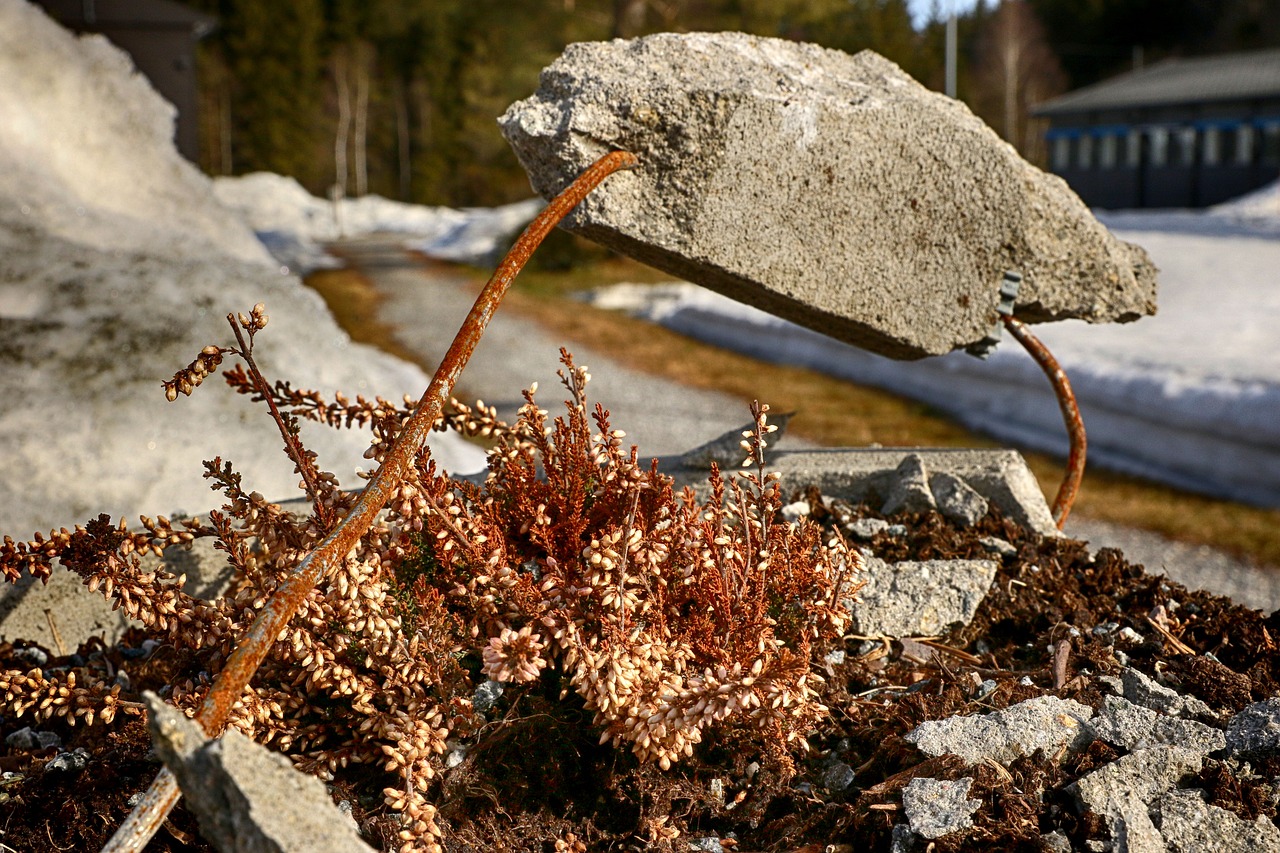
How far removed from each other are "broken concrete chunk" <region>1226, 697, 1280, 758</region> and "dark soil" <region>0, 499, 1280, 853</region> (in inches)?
1.2

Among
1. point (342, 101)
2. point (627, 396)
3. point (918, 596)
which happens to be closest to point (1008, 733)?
point (918, 596)

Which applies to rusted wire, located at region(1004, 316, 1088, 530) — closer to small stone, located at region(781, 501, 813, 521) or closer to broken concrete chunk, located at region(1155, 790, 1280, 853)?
small stone, located at region(781, 501, 813, 521)

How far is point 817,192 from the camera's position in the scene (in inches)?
103

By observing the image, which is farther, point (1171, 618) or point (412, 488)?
point (1171, 618)

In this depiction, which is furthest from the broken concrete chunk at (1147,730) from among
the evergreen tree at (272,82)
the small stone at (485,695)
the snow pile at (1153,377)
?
the evergreen tree at (272,82)

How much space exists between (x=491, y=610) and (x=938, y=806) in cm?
82

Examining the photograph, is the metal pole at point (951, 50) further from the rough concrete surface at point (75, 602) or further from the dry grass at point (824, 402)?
the rough concrete surface at point (75, 602)

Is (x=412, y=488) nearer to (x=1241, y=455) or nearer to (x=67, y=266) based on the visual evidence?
(x=67, y=266)

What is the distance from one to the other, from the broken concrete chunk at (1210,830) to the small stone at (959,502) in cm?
119

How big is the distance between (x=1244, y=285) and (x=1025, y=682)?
9.20 meters

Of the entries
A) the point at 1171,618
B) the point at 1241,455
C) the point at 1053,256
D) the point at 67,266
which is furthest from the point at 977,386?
the point at 67,266

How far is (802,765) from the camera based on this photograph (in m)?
1.88

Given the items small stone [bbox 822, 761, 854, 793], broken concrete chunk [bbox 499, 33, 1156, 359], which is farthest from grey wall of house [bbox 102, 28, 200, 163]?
small stone [bbox 822, 761, 854, 793]

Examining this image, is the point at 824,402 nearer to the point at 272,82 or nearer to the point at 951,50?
the point at 951,50
